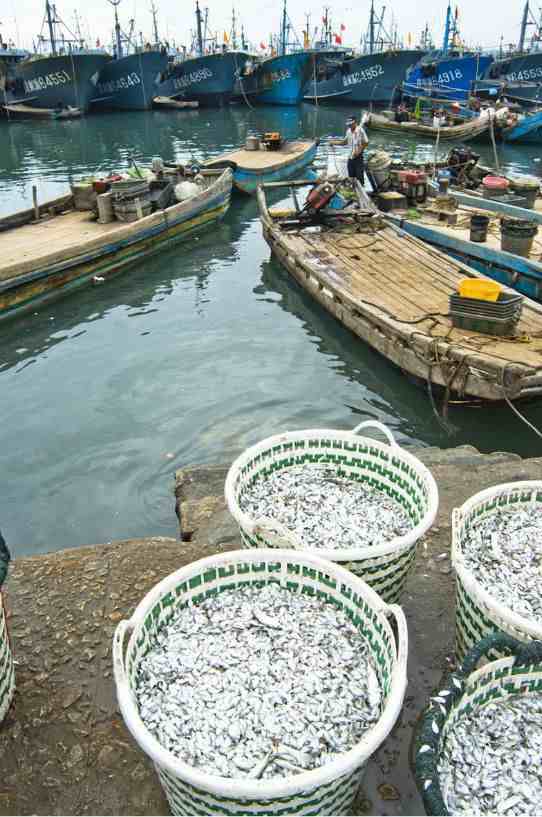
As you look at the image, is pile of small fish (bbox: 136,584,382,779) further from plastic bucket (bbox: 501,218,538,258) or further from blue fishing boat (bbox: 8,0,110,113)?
blue fishing boat (bbox: 8,0,110,113)

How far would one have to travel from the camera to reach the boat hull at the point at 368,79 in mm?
47250

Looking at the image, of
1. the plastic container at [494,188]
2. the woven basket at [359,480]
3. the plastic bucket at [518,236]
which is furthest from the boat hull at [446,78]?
the woven basket at [359,480]

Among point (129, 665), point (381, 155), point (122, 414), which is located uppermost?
point (381, 155)

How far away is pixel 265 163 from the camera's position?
67.4 feet

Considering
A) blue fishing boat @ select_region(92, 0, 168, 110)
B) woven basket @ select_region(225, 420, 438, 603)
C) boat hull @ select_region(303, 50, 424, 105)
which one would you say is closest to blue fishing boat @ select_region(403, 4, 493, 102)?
boat hull @ select_region(303, 50, 424, 105)

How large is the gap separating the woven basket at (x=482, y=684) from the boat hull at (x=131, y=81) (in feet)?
178

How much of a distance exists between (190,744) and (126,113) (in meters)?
54.4

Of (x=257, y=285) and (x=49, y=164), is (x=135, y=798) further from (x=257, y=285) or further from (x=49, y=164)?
(x=49, y=164)

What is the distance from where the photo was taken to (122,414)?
26.2 ft

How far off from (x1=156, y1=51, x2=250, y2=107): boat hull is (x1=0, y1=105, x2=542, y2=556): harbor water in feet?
143

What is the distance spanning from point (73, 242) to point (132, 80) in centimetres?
4353

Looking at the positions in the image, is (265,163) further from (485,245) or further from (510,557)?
(510,557)

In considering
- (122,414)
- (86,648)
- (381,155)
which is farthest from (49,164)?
(86,648)

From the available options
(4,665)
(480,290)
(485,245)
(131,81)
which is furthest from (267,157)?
(131,81)
